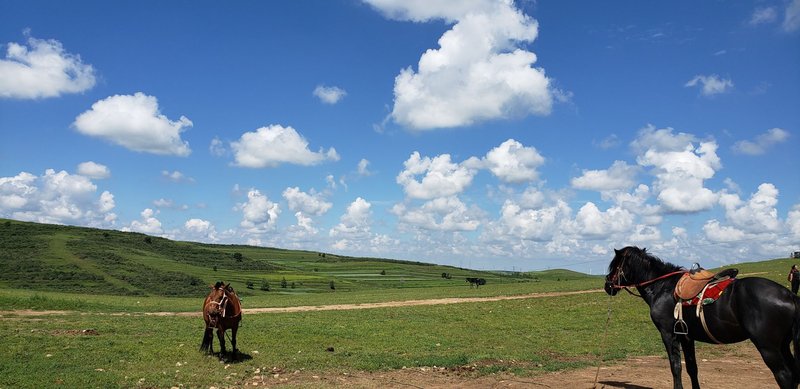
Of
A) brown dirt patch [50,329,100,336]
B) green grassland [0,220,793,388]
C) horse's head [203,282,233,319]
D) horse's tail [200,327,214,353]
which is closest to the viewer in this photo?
green grassland [0,220,793,388]

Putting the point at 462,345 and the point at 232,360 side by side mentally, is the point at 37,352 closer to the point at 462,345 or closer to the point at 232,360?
the point at 232,360

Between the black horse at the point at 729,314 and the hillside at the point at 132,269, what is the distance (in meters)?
75.2

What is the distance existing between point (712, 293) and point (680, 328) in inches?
43.1

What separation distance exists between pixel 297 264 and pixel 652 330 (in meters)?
139

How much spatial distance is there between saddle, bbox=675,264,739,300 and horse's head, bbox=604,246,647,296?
4.45ft

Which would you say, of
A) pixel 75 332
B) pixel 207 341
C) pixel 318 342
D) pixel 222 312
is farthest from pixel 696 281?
pixel 75 332

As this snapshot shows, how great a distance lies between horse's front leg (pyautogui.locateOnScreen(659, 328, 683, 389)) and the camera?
35.1ft

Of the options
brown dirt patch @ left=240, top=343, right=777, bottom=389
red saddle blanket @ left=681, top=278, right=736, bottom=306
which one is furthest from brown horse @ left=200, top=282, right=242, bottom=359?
red saddle blanket @ left=681, top=278, right=736, bottom=306

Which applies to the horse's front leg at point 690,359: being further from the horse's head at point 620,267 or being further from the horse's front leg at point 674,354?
the horse's head at point 620,267

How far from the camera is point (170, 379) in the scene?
13.3 meters

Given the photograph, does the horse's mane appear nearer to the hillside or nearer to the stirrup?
the stirrup

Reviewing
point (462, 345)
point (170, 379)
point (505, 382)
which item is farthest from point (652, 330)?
point (170, 379)

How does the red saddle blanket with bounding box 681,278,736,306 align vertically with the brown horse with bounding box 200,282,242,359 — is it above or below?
above

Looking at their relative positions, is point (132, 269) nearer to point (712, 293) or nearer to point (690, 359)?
point (690, 359)
